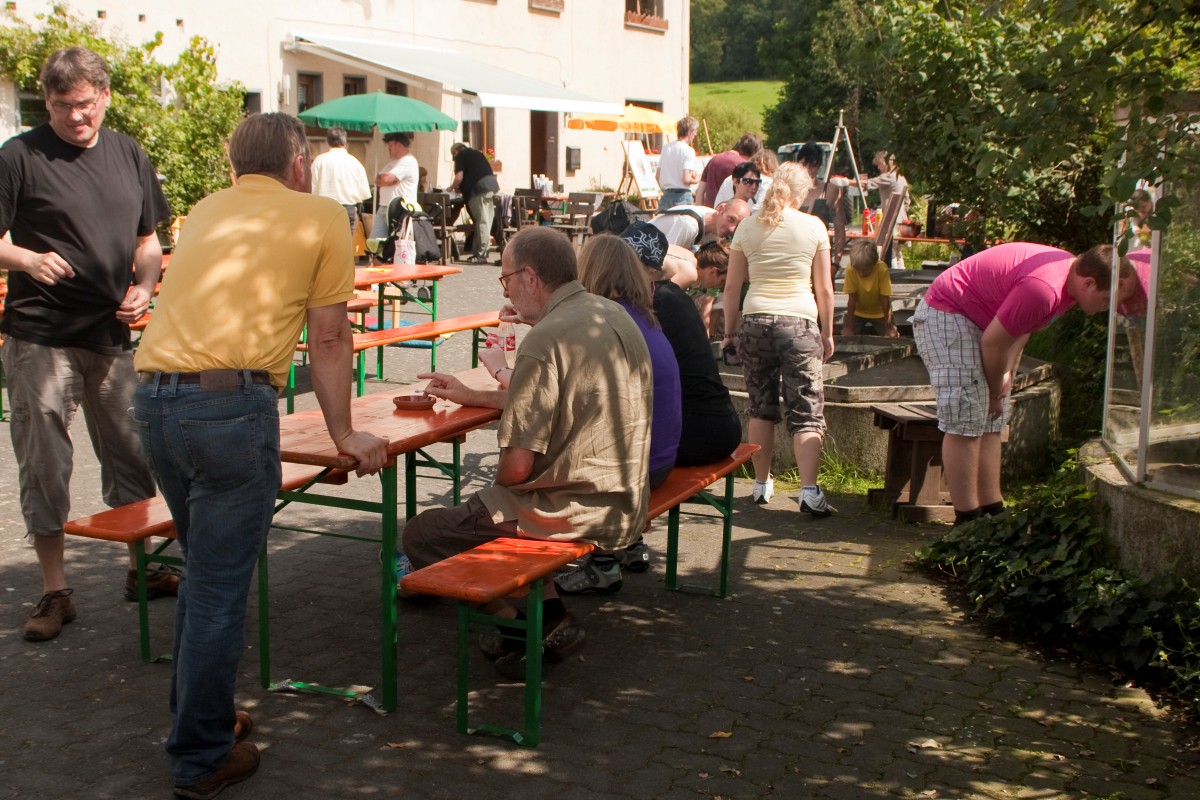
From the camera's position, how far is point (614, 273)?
189 inches

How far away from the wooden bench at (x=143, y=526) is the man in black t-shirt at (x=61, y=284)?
1.18 ft

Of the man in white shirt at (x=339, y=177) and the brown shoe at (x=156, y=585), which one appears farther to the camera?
the man in white shirt at (x=339, y=177)

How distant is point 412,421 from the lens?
460cm

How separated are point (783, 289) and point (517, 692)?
2936 millimetres

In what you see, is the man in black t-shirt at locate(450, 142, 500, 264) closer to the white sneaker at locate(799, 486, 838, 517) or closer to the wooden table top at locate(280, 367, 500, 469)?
the white sneaker at locate(799, 486, 838, 517)

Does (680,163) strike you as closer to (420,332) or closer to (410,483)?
(420,332)

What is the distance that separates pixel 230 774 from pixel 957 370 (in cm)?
357

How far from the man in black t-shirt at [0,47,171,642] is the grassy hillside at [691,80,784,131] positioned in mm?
57915

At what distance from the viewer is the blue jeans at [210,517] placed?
338 centimetres

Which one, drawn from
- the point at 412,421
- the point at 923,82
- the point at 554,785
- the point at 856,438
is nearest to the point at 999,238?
the point at 923,82

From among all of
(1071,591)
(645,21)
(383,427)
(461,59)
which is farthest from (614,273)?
(645,21)

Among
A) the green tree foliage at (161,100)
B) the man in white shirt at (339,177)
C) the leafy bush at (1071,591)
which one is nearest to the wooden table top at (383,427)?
Result: the leafy bush at (1071,591)

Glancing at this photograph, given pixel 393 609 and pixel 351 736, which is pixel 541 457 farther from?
pixel 351 736

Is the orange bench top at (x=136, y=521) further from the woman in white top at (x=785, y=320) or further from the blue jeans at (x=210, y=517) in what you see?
the woman in white top at (x=785, y=320)
